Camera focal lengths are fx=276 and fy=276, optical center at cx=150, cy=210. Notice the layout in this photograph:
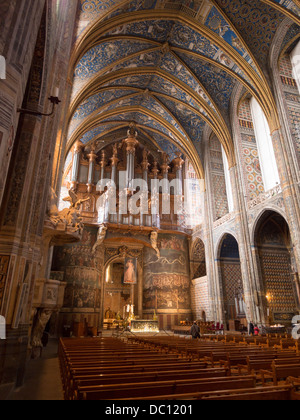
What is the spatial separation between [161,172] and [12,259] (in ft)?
65.1

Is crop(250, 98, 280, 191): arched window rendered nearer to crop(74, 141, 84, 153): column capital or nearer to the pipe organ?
the pipe organ

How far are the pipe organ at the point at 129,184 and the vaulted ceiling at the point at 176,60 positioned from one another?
117 inches

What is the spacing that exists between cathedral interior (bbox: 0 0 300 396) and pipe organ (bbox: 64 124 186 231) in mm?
123

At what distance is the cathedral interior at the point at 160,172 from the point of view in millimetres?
6420

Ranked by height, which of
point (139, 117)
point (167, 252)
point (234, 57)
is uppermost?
point (139, 117)

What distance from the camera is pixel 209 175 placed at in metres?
19.6

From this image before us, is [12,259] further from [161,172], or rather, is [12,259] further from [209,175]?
[161,172]

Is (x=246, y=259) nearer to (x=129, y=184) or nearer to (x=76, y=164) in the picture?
(x=129, y=184)

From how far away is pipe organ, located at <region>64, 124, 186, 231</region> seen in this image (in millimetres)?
19625

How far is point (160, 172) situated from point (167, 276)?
8789mm

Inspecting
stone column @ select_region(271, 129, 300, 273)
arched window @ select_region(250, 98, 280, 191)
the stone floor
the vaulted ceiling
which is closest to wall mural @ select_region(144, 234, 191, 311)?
the vaulted ceiling
